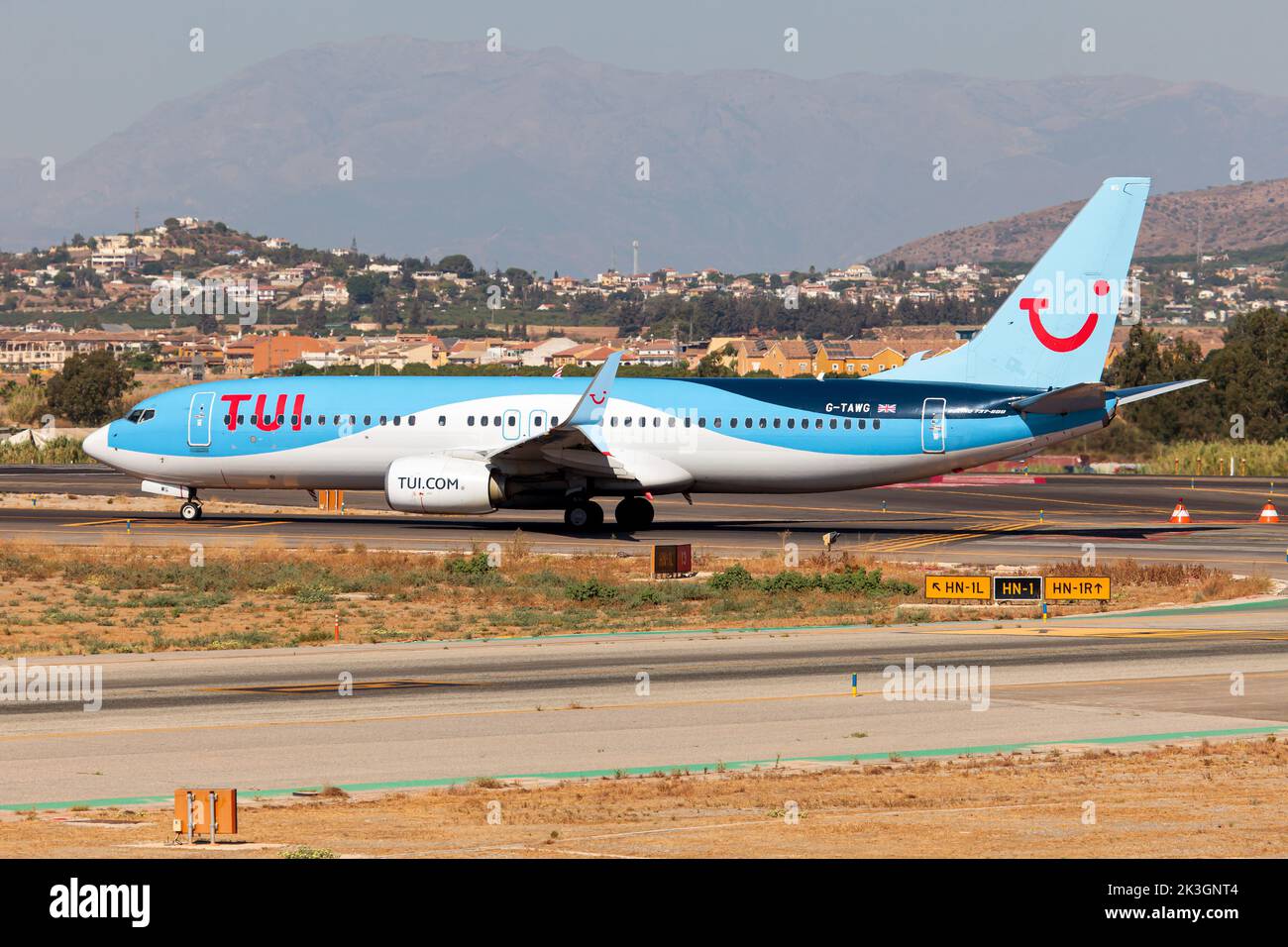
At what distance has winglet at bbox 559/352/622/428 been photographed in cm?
4794

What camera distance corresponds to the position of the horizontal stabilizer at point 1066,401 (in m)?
46.9

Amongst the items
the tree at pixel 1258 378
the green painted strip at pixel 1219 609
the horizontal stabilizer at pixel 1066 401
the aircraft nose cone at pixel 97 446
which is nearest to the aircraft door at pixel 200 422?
the aircraft nose cone at pixel 97 446

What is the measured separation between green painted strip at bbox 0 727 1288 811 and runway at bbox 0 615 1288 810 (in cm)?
6

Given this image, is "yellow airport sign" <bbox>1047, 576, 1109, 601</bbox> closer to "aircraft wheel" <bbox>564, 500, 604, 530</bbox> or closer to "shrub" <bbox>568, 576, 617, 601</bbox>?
"shrub" <bbox>568, 576, 617, 601</bbox>

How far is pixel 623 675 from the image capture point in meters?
27.4

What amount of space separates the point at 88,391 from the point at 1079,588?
293ft

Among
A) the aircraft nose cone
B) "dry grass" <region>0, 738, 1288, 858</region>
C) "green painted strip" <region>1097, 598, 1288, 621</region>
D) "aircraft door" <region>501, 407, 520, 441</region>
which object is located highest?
"aircraft door" <region>501, 407, 520, 441</region>

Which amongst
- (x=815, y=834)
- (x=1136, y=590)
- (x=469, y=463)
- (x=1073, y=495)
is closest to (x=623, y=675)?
(x=815, y=834)

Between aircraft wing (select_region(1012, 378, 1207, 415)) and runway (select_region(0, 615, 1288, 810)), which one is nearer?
runway (select_region(0, 615, 1288, 810))

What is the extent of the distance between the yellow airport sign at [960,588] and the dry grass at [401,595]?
825mm

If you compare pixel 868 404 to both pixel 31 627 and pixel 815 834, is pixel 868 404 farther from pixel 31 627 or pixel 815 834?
pixel 815 834

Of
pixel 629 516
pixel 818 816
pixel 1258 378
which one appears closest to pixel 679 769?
pixel 818 816

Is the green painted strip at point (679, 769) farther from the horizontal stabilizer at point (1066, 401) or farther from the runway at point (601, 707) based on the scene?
the horizontal stabilizer at point (1066, 401)

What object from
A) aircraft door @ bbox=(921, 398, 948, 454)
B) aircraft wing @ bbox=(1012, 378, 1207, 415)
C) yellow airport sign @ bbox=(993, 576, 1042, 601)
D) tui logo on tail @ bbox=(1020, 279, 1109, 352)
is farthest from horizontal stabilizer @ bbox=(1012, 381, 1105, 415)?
yellow airport sign @ bbox=(993, 576, 1042, 601)
